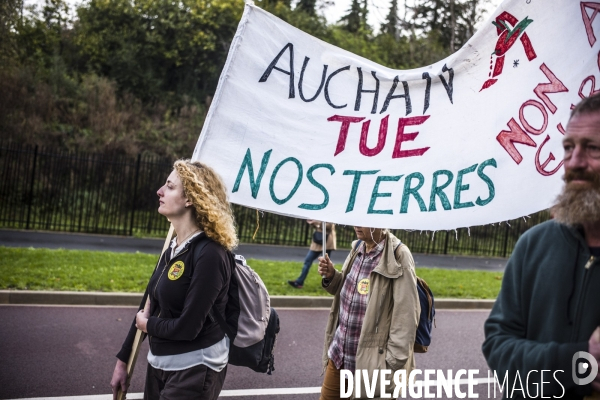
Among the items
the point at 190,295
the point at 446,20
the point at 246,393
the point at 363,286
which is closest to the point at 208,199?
the point at 190,295

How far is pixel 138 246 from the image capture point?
1414 centimetres

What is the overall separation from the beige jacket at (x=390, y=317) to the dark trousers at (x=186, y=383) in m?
0.99

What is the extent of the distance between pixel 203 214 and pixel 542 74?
1.86 m

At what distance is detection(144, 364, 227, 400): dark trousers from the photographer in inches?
105

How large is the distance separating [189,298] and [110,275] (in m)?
7.15

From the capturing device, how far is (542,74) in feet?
9.49

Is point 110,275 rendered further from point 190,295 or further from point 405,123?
point 405,123

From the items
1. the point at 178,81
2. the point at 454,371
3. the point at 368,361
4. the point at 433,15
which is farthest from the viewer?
the point at 433,15

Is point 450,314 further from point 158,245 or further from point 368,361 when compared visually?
point 158,245

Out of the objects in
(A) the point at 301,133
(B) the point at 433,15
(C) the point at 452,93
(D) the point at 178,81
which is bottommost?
(A) the point at 301,133

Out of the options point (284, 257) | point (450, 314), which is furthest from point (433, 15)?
point (450, 314)

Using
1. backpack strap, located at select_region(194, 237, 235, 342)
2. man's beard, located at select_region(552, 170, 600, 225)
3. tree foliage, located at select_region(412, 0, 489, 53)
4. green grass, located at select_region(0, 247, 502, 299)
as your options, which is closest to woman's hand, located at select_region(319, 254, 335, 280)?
backpack strap, located at select_region(194, 237, 235, 342)

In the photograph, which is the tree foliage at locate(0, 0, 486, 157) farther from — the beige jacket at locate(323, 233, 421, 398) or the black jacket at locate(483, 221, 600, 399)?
the black jacket at locate(483, 221, 600, 399)

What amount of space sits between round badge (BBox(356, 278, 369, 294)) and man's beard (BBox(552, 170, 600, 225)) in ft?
6.16
